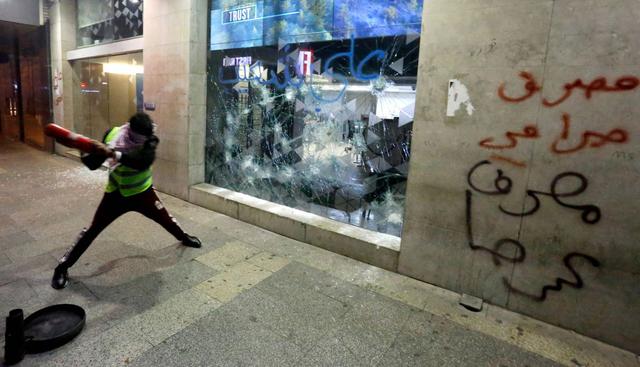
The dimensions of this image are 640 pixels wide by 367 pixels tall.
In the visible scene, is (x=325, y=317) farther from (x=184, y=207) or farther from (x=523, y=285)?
(x=184, y=207)

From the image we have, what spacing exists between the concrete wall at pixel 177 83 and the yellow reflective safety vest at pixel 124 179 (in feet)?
8.56

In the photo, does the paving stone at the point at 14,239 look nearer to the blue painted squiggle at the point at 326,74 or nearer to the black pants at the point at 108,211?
the black pants at the point at 108,211

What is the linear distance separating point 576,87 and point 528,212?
111 cm

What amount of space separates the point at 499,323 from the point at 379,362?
1317mm

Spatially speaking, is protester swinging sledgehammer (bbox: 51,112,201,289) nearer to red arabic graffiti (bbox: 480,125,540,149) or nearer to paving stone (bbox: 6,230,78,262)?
paving stone (bbox: 6,230,78,262)

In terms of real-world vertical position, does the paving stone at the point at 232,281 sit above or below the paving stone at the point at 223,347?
above

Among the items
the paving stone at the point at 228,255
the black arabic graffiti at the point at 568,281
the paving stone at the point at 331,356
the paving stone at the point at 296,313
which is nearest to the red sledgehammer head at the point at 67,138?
the paving stone at the point at 228,255

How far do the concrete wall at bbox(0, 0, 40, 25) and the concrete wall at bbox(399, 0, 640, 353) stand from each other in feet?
35.7

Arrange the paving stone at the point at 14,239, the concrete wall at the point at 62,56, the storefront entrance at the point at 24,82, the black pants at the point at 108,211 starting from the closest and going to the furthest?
the black pants at the point at 108,211, the paving stone at the point at 14,239, the concrete wall at the point at 62,56, the storefront entrance at the point at 24,82

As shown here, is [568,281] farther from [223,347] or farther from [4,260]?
[4,260]

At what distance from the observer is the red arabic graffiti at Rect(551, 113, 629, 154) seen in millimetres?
2854

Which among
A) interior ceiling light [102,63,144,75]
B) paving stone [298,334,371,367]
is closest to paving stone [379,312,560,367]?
paving stone [298,334,371,367]

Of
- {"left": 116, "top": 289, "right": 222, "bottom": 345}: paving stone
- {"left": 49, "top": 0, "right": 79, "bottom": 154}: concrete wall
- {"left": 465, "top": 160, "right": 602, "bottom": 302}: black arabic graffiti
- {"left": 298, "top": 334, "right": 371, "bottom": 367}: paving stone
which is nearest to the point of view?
{"left": 298, "top": 334, "right": 371, "bottom": 367}: paving stone

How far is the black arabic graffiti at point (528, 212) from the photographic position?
9.95 ft
